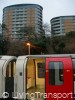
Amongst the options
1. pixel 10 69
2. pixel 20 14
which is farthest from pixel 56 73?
pixel 20 14

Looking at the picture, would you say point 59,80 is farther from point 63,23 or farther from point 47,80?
point 63,23

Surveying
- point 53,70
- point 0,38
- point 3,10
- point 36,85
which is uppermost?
point 3,10

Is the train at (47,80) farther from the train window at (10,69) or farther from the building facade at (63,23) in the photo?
the building facade at (63,23)

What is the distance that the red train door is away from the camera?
1235cm

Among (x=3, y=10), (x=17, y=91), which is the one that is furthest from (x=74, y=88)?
(x=3, y=10)

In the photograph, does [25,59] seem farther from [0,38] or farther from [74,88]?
[0,38]

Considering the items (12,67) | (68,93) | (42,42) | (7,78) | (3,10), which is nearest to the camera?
(68,93)

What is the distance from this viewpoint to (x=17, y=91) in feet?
41.9

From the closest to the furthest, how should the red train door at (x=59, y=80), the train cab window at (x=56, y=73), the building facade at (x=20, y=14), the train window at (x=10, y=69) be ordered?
the red train door at (x=59, y=80), the train cab window at (x=56, y=73), the train window at (x=10, y=69), the building facade at (x=20, y=14)

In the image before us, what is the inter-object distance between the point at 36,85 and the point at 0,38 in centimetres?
→ 4093

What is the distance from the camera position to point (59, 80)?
1254 centimetres

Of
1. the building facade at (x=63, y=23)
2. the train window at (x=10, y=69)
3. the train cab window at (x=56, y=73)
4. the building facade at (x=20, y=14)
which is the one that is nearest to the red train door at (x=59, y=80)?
the train cab window at (x=56, y=73)

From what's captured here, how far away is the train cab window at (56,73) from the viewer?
1252cm

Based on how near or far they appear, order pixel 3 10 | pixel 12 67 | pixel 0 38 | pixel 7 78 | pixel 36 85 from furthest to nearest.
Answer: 1. pixel 3 10
2. pixel 0 38
3. pixel 36 85
4. pixel 12 67
5. pixel 7 78
